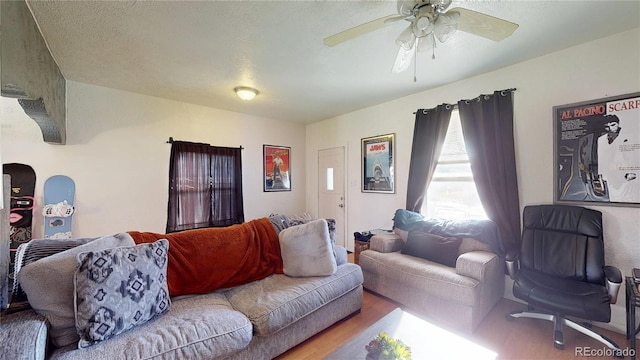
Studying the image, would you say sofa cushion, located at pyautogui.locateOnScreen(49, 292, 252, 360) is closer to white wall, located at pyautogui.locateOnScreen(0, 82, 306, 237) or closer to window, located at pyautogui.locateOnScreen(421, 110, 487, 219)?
white wall, located at pyautogui.locateOnScreen(0, 82, 306, 237)

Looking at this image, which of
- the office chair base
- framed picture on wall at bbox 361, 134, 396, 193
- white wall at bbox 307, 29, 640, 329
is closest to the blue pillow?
white wall at bbox 307, 29, 640, 329

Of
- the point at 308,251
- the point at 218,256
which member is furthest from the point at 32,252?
the point at 308,251

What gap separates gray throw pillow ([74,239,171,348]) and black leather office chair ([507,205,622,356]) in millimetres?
2721

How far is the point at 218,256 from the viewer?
2020 mm

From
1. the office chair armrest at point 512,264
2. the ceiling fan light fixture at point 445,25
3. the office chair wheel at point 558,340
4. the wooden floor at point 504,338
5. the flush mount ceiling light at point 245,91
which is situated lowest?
the wooden floor at point 504,338

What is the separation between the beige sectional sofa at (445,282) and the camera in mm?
2064

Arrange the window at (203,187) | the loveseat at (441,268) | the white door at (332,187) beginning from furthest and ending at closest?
the white door at (332,187) < the window at (203,187) < the loveseat at (441,268)

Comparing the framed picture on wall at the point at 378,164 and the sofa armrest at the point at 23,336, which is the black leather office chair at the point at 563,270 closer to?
the framed picture on wall at the point at 378,164

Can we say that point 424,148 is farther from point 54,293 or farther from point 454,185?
point 54,293

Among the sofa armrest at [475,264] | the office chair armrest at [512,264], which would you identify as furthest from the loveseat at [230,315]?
the office chair armrest at [512,264]

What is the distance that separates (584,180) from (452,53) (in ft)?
5.28

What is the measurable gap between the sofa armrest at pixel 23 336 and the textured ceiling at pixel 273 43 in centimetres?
192

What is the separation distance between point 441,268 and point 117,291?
2.50 m

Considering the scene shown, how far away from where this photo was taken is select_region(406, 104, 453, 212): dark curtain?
303 centimetres
